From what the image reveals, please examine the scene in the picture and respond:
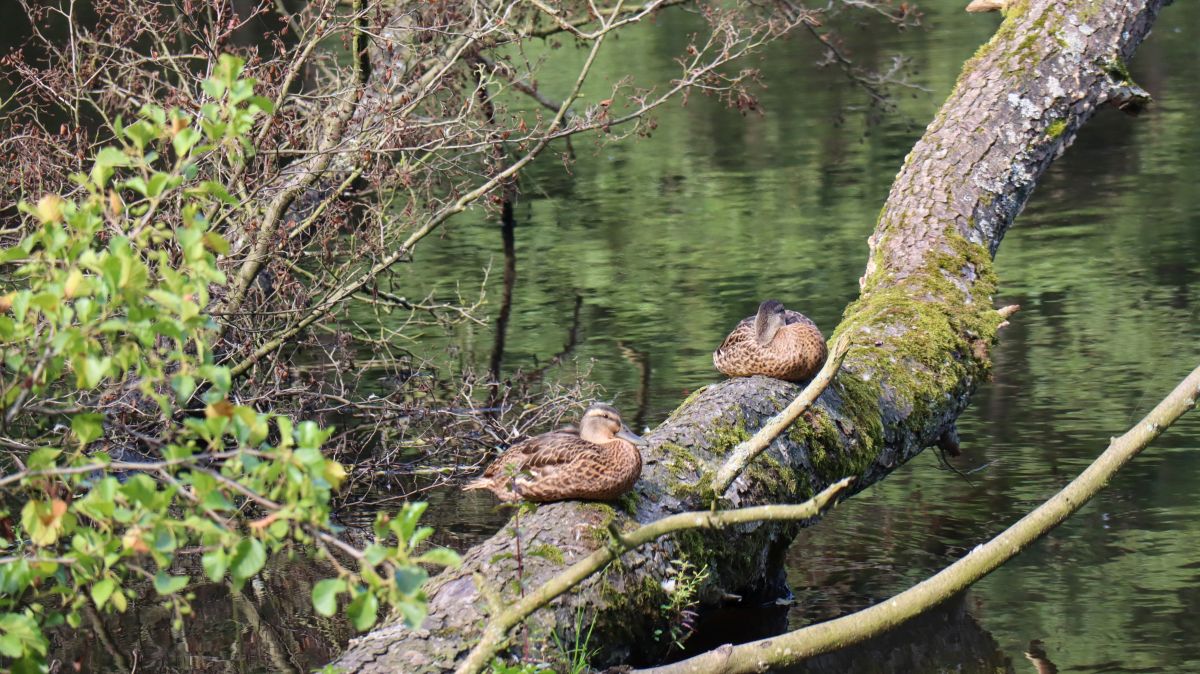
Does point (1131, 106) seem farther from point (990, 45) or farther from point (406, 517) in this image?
point (406, 517)

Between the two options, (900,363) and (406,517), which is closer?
(406,517)

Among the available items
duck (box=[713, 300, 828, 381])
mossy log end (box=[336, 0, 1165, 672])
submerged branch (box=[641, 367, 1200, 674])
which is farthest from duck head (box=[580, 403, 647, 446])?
duck (box=[713, 300, 828, 381])

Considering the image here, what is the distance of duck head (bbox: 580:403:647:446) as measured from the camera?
5281mm

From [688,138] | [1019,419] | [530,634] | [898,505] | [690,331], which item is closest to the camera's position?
[530,634]

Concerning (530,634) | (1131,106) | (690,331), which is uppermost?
(1131,106)

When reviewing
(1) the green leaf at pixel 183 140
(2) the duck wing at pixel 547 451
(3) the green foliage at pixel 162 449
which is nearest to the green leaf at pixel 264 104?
(3) the green foliage at pixel 162 449

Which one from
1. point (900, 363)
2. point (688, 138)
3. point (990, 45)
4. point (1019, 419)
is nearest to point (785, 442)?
point (900, 363)

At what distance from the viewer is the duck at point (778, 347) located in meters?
6.48

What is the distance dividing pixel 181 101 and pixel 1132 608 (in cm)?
470

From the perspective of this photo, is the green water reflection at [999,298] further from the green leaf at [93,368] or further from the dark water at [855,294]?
the green leaf at [93,368]

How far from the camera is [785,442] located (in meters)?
5.98

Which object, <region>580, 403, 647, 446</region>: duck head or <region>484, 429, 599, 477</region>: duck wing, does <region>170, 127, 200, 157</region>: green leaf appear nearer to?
<region>484, 429, 599, 477</region>: duck wing

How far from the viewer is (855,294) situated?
36.2 ft

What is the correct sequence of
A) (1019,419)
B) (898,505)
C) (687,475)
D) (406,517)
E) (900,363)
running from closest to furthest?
(406,517) < (687,475) < (900,363) < (898,505) < (1019,419)
